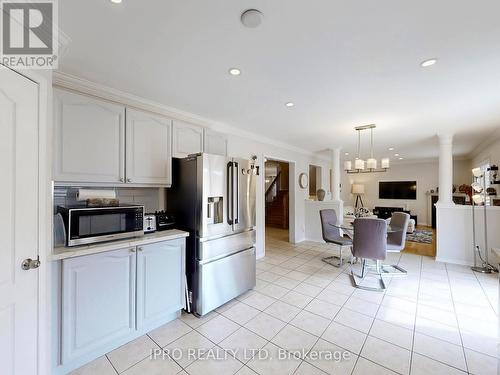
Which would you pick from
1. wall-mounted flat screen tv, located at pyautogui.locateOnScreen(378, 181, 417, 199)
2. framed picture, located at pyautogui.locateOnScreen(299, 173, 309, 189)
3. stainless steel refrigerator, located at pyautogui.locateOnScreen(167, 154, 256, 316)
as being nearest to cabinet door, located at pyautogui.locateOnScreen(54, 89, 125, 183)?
stainless steel refrigerator, located at pyautogui.locateOnScreen(167, 154, 256, 316)

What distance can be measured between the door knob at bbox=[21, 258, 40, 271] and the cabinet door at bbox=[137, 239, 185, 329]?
28.9 inches

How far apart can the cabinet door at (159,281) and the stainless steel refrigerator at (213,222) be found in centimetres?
18

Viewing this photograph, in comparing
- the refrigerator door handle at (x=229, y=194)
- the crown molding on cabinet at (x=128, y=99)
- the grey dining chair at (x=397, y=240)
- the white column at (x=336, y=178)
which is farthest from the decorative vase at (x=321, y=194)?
the refrigerator door handle at (x=229, y=194)

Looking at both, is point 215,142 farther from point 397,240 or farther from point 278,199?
point 278,199

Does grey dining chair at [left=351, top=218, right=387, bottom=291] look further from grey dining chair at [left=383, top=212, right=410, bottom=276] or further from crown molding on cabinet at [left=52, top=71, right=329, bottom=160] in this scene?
crown molding on cabinet at [left=52, top=71, right=329, bottom=160]

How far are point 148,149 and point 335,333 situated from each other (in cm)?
261

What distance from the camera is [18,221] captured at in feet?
4.21

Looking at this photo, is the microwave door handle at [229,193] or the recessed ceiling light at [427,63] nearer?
the recessed ceiling light at [427,63]

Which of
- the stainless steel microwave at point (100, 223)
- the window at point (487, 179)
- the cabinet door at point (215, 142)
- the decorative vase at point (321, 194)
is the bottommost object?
the stainless steel microwave at point (100, 223)

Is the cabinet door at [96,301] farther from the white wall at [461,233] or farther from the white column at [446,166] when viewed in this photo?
the white column at [446,166]

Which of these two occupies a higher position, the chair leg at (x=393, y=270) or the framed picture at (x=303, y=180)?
the framed picture at (x=303, y=180)

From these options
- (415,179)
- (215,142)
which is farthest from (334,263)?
(415,179)

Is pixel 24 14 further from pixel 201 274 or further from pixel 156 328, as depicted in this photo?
pixel 156 328

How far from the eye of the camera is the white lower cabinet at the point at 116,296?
1656 mm
